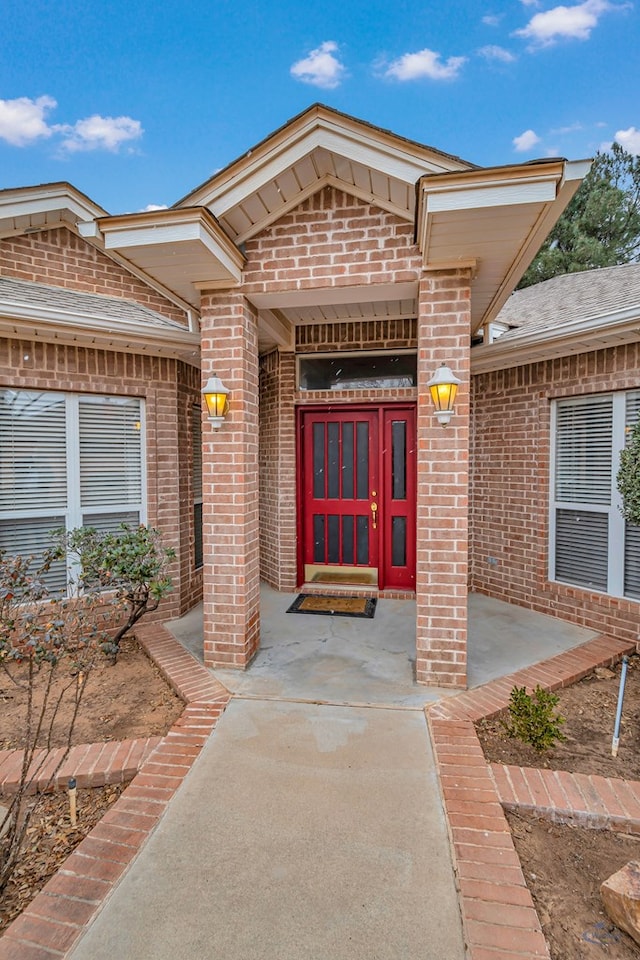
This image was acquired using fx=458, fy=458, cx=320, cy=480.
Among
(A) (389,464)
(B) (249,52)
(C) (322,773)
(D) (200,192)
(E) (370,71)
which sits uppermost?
(E) (370,71)

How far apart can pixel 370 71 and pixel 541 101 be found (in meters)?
3.90

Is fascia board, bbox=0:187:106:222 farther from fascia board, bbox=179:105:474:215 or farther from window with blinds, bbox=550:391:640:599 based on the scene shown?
window with blinds, bbox=550:391:640:599

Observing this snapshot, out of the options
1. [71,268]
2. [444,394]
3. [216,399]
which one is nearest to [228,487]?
[216,399]

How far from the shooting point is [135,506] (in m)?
5.03

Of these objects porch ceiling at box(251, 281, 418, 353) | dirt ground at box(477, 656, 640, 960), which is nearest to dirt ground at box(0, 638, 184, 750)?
dirt ground at box(477, 656, 640, 960)

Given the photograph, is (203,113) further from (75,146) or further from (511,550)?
(511,550)

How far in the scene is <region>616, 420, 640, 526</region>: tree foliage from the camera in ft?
12.2

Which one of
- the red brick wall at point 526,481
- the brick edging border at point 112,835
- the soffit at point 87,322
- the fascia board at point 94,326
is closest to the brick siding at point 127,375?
the soffit at point 87,322

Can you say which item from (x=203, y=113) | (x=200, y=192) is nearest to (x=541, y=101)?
(x=203, y=113)

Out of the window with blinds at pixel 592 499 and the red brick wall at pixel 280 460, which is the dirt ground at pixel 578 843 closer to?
the window with blinds at pixel 592 499

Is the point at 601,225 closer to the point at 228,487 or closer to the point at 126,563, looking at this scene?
the point at 228,487

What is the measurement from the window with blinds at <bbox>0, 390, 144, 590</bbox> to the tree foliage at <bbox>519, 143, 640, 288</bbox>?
1471 cm

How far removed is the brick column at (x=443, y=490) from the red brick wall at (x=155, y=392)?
2.90m

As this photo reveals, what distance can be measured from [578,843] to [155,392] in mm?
4961
